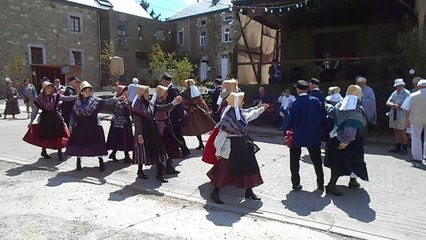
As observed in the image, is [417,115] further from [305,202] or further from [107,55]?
[107,55]

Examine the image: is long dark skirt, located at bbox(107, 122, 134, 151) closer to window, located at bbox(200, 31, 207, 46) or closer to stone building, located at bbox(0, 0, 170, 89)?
stone building, located at bbox(0, 0, 170, 89)

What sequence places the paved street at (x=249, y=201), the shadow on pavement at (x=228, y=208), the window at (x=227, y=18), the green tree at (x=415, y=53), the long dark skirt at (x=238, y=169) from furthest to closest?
1. the window at (x=227, y=18)
2. the green tree at (x=415, y=53)
3. the long dark skirt at (x=238, y=169)
4. the shadow on pavement at (x=228, y=208)
5. the paved street at (x=249, y=201)

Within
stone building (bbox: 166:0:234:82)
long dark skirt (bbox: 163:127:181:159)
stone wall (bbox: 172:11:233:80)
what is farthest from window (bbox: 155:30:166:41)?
long dark skirt (bbox: 163:127:181:159)

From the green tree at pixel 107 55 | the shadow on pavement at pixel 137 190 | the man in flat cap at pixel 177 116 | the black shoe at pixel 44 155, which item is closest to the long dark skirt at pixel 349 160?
the shadow on pavement at pixel 137 190

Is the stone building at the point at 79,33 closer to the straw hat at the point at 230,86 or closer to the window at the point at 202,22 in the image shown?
the window at the point at 202,22

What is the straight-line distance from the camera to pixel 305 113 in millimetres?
5516

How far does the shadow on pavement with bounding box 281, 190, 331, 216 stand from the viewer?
5.00 meters

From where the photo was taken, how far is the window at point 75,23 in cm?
3094

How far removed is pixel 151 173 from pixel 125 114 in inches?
61.8

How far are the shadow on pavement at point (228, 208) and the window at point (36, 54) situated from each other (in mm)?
26614

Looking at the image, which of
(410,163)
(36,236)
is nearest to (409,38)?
(410,163)

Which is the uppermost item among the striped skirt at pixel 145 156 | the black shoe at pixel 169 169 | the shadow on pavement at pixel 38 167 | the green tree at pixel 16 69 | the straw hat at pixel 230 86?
the green tree at pixel 16 69

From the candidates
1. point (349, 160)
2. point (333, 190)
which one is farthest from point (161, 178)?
point (349, 160)

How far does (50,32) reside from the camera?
29359 millimetres
